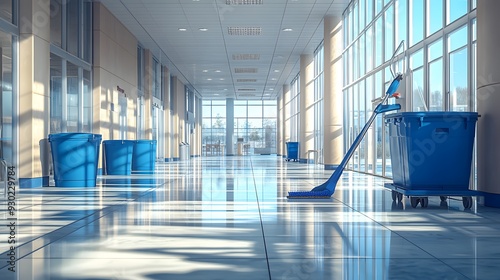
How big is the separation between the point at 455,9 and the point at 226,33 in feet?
33.3

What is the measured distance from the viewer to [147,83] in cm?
1964

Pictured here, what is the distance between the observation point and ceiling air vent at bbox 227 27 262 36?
16.5 m

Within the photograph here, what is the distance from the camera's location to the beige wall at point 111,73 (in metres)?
13.0

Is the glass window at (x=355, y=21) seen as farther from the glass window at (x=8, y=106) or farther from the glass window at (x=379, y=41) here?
the glass window at (x=8, y=106)

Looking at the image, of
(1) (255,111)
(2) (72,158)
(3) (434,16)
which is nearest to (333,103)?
(3) (434,16)

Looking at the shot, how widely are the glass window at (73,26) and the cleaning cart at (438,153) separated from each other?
797 centimetres

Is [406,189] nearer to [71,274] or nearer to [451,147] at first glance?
[451,147]

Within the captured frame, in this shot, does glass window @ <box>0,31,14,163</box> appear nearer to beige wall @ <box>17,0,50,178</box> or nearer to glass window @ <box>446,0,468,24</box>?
beige wall @ <box>17,0,50,178</box>

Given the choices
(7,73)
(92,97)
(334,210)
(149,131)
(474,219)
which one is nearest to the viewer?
(474,219)

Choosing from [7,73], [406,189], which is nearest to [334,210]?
[406,189]

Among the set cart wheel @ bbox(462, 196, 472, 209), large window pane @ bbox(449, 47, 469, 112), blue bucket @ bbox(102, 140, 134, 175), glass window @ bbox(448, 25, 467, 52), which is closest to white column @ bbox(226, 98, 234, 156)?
blue bucket @ bbox(102, 140, 134, 175)

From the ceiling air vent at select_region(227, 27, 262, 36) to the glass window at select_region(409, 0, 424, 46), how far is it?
23.2 ft

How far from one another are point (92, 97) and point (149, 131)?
258 inches

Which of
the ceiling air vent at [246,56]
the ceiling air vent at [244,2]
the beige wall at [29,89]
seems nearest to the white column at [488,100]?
the beige wall at [29,89]
